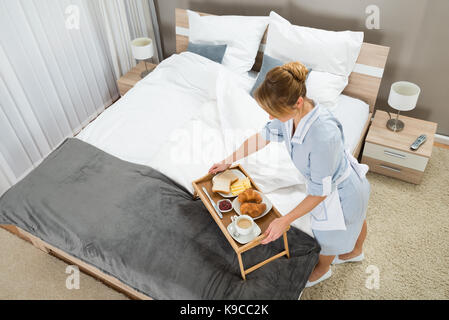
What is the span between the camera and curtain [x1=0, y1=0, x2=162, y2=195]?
97.9 inches

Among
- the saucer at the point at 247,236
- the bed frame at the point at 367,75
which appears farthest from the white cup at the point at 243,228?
the bed frame at the point at 367,75

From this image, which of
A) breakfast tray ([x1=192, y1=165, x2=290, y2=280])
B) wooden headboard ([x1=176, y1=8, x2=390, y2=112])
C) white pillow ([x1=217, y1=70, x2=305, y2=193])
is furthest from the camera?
wooden headboard ([x1=176, y1=8, x2=390, y2=112])

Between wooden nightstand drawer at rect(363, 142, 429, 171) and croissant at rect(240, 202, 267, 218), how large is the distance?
1.29 m

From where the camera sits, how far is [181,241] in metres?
1.78

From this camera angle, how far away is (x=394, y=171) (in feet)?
8.68

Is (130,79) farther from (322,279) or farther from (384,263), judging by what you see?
(384,263)

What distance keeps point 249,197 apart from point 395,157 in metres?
1.39

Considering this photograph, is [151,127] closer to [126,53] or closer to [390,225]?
[126,53]

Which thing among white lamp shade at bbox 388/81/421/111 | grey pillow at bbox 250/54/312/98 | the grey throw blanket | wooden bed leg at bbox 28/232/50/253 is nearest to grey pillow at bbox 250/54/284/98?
grey pillow at bbox 250/54/312/98

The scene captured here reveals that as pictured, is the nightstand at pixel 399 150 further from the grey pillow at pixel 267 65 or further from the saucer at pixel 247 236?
the saucer at pixel 247 236

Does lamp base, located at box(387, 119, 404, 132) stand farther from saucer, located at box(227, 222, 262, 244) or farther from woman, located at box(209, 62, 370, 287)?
saucer, located at box(227, 222, 262, 244)

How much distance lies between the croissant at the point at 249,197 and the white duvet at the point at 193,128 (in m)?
0.27

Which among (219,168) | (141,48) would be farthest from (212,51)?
(219,168)
